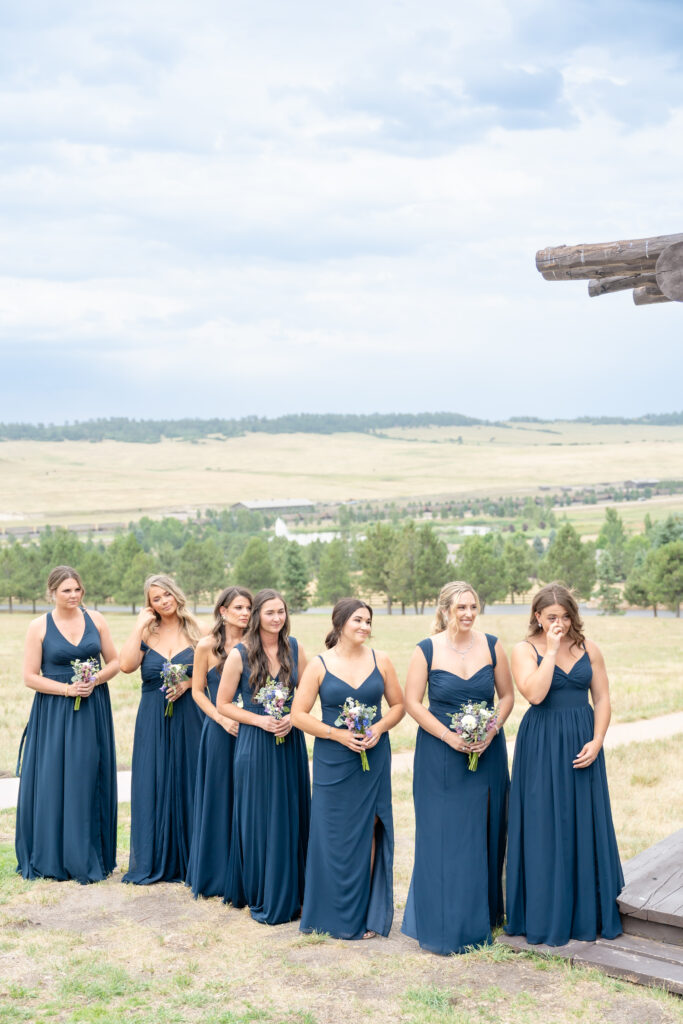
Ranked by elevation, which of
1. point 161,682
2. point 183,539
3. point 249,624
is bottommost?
point 183,539

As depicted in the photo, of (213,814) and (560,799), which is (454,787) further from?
(213,814)

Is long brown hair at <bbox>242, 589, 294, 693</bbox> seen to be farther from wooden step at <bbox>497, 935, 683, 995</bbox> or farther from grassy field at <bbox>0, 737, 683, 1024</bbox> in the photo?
wooden step at <bbox>497, 935, 683, 995</bbox>

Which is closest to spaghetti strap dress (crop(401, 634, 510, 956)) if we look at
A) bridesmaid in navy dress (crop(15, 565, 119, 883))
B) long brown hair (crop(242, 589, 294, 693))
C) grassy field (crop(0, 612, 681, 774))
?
long brown hair (crop(242, 589, 294, 693))

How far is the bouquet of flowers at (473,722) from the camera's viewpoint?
644cm

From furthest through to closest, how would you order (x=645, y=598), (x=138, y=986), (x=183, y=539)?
(x=183, y=539)
(x=645, y=598)
(x=138, y=986)

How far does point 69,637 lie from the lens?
27.1 ft

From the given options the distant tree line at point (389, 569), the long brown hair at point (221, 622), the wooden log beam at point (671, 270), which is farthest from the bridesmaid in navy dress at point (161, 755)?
the distant tree line at point (389, 569)

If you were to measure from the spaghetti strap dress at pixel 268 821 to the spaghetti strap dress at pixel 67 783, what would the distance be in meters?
1.37

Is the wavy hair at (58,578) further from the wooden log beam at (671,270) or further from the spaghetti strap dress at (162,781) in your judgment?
the wooden log beam at (671,270)

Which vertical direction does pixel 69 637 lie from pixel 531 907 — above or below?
above

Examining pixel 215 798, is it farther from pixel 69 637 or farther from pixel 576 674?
pixel 576 674

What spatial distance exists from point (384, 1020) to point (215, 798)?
243 cm

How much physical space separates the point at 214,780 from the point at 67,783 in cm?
129

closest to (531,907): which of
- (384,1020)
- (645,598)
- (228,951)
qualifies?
(384,1020)
